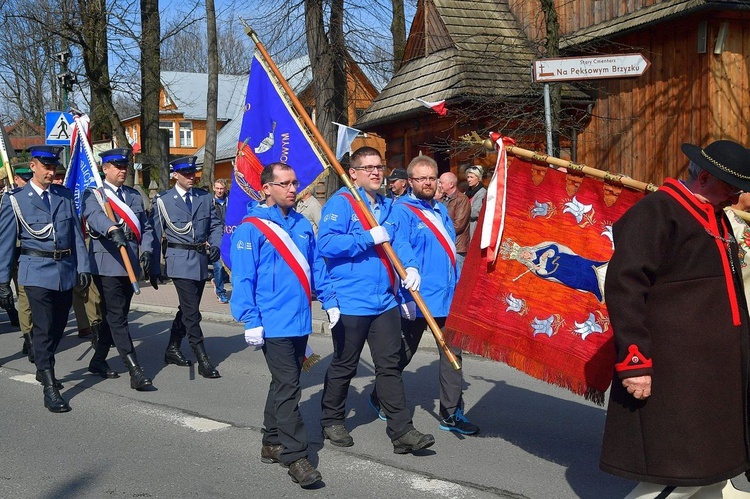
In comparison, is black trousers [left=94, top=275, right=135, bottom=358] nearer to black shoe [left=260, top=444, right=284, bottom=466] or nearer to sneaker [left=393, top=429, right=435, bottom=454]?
black shoe [left=260, top=444, right=284, bottom=466]

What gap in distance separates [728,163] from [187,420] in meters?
4.57

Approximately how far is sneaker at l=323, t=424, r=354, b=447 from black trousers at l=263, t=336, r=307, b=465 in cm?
53

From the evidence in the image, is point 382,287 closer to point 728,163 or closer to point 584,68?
point 728,163

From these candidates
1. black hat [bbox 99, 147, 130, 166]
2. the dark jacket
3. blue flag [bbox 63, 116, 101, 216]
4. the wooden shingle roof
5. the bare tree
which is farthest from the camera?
the bare tree

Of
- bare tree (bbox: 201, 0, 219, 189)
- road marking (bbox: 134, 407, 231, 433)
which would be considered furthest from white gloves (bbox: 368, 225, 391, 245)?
bare tree (bbox: 201, 0, 219, 189)

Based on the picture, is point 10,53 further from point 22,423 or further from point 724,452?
point 724,452

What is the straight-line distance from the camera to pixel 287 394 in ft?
17.7

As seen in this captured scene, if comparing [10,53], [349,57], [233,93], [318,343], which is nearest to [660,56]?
[349,57]

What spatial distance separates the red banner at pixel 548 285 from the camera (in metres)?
5.02

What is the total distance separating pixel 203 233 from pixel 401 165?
10455 mm

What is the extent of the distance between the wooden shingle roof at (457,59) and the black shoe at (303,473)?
942cm

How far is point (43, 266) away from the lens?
7.46 meters

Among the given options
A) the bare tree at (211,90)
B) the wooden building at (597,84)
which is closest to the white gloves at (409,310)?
the wooden building at (597,84)

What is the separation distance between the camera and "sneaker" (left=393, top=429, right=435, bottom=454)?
18.5ft
